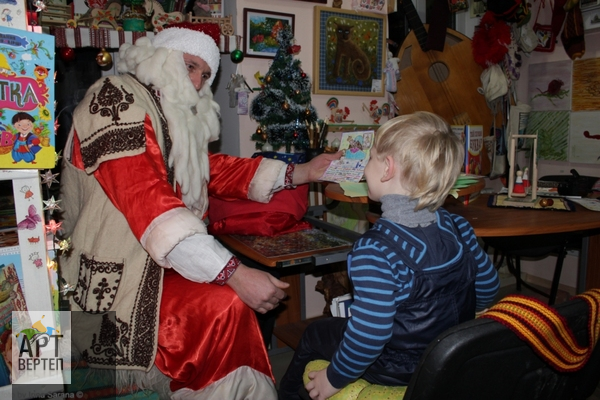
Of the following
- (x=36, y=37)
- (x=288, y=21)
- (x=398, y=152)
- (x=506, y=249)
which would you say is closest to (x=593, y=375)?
(x=398, y=152)

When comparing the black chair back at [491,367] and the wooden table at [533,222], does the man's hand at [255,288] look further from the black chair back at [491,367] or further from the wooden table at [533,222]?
the black chair back at [491,367]

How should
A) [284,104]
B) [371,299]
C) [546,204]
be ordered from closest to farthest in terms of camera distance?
[371,299]
[546,204]
[284,104]

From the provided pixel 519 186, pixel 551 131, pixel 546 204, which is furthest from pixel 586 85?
pixel 546 204

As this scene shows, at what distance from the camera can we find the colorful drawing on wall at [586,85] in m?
3.33

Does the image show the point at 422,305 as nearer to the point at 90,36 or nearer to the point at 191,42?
the point at 191,42

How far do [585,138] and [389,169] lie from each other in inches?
119

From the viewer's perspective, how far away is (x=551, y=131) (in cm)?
369

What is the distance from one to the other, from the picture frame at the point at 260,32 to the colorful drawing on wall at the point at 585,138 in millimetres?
2306

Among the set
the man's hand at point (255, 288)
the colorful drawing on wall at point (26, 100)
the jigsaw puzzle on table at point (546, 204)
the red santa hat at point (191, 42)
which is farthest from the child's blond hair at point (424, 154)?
the jigsaw puzzle on table at point (546, 204)

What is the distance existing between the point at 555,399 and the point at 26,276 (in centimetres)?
114

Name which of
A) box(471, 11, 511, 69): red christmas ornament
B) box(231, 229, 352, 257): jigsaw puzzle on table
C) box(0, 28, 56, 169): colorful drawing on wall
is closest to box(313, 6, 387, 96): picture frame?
box(471, 11, 511, 69): red christmas ornament

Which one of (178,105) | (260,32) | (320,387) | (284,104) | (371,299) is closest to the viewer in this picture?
(371,299)

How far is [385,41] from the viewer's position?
10.2 ft

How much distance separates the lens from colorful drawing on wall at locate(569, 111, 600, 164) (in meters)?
3.38
